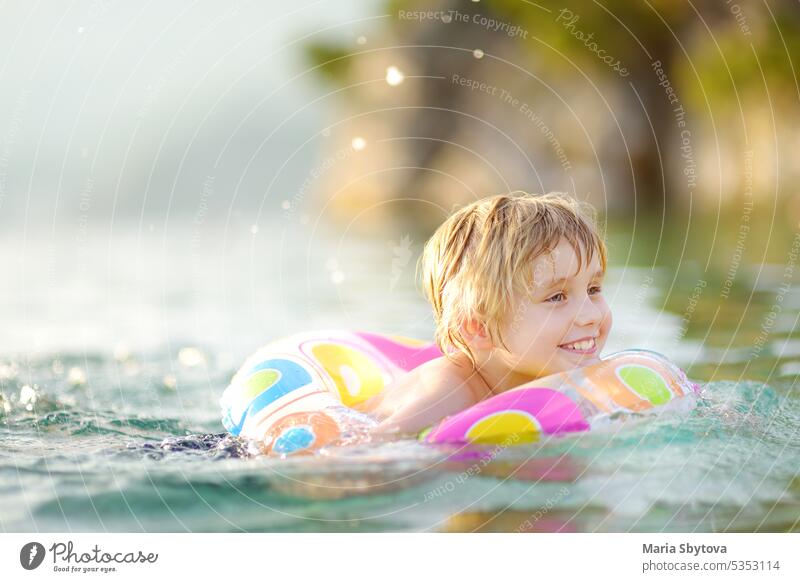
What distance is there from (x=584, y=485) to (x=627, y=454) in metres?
0.17

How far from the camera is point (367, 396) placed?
9.67 feet

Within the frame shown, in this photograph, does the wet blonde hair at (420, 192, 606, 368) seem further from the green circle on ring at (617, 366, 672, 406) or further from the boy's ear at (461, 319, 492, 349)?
the green circle on ring at (617, 366, 672, 406)

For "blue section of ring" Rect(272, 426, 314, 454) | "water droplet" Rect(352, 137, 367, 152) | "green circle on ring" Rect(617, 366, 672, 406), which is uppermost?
"water droplet" Rect(352, 137, 367, 152)

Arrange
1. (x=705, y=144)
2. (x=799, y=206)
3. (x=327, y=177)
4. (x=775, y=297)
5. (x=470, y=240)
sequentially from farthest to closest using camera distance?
(x=327, y=177) → (x=705, y=144) → (x=799, y=206) → (x=775, y=297) → (x=470, y=240)

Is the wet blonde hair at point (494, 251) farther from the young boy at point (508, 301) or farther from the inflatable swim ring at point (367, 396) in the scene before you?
the inflatable swim ring at point (367, 396)

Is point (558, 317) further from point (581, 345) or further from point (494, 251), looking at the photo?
point (494, 251)

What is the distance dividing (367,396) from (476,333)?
54 centimetres

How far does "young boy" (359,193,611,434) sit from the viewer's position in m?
2.46

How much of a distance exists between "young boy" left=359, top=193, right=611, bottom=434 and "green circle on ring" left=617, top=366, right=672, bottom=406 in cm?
12

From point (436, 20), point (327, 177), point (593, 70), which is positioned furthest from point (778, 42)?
point (327, 177)

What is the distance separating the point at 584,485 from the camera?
7.14 feet

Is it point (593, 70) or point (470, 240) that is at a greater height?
point (593, 70)

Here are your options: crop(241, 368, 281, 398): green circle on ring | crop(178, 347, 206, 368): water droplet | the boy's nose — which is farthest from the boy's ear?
crop(178, 347, 206, 368): water droplet

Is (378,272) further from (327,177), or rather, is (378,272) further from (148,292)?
(327,177)
